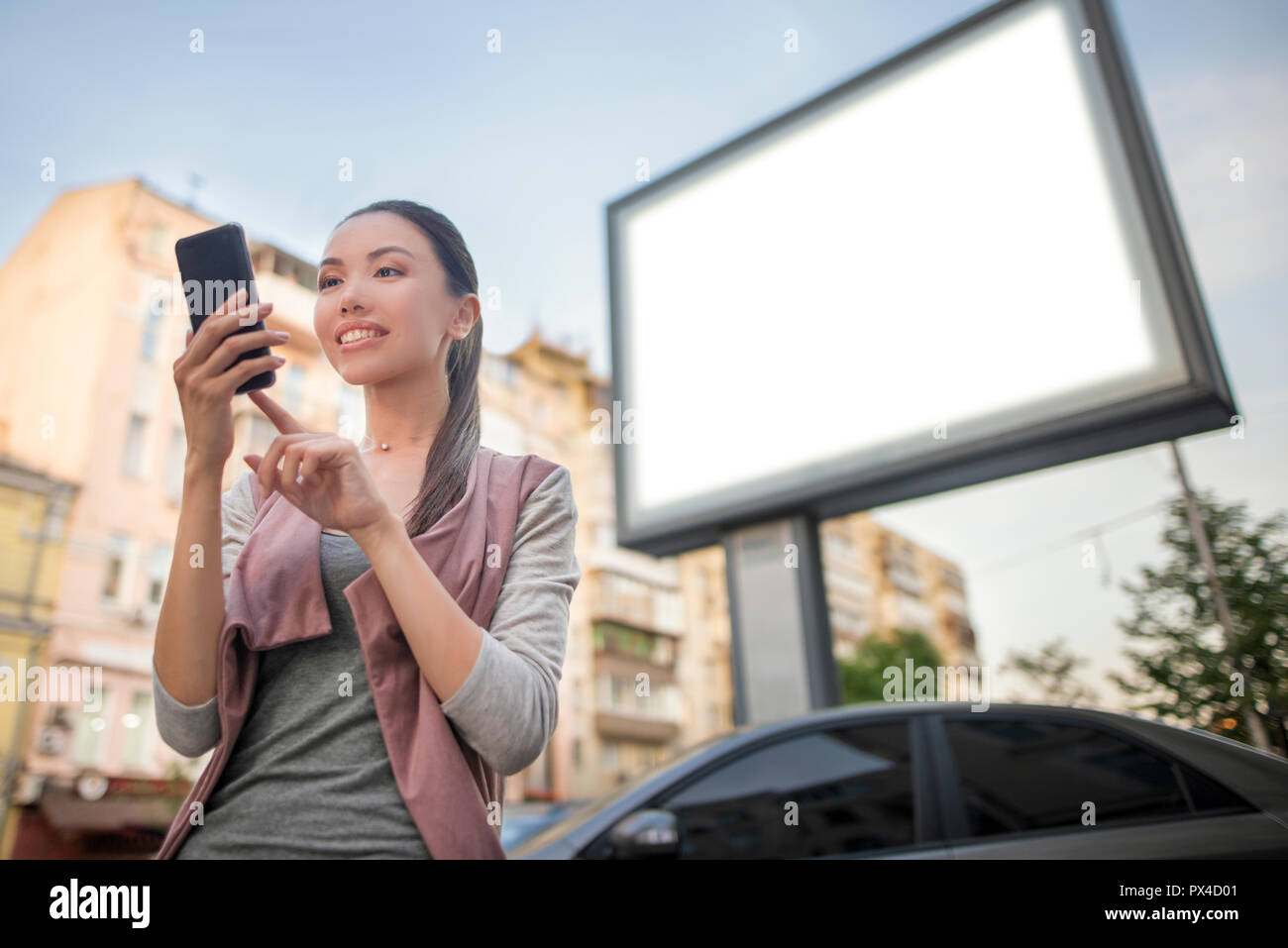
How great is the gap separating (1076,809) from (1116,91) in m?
4.94

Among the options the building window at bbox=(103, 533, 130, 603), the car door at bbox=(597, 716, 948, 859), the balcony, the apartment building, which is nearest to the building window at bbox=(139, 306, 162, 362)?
the apartment building

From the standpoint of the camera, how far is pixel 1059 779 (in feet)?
8.68

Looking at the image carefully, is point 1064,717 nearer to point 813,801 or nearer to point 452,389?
point 813,801

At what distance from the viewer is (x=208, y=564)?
96 centimetres

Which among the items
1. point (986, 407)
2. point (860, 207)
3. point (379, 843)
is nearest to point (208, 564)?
point (379, 843)

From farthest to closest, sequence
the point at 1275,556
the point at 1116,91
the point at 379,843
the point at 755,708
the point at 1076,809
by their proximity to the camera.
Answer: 1. the point at 755,708
2. the point at 1116,91
3. the point at 1275,556
4. the point at 1076,809
5. the point at 379,843

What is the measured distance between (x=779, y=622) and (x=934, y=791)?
385cm

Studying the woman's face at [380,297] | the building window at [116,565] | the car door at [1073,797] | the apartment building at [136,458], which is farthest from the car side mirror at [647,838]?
the building window at [116,565]

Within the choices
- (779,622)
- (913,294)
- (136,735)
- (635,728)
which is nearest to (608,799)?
(779,622)

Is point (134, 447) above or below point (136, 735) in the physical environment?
above

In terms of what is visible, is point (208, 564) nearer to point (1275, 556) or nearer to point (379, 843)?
point (379, 843)

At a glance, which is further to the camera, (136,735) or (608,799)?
(136,735)

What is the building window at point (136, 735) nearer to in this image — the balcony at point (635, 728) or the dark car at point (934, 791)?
the dark car at point (934, 791)

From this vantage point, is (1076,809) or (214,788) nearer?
(214,788)
